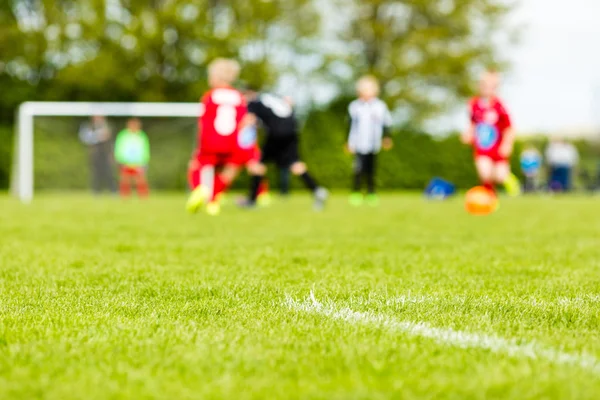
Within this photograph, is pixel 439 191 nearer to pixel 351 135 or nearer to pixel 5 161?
pixel 351 135

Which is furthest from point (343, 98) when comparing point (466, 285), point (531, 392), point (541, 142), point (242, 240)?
point (531, 392)

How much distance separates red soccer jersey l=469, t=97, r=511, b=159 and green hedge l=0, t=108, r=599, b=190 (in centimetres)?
1076

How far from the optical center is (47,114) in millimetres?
19891

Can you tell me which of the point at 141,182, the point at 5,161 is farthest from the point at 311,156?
the point at 5,161

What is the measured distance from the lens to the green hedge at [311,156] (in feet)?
67.4

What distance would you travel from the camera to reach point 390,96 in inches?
1373

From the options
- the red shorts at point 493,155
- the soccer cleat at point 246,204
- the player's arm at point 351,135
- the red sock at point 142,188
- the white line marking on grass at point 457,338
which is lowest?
the red sock at point 142,188

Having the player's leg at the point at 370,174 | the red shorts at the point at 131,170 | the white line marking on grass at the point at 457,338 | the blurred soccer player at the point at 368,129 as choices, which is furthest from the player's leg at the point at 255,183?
the white line marking on grass at the point at 457,338

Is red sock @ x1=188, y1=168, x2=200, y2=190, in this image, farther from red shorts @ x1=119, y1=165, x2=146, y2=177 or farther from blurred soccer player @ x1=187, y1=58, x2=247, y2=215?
red shorts @ x1=119, y1=165, x2=146, y2=177

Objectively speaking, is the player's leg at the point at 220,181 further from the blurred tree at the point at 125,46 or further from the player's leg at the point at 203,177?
the blurred tree at the point at 125,46

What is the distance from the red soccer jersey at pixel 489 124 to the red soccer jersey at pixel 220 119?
329 cm

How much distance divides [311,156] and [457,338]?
22500 millimetres

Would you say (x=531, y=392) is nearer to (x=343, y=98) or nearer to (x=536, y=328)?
(x=536, y=328)

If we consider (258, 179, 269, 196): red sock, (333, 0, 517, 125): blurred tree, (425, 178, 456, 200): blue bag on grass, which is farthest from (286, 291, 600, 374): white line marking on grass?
(333, 0, 517, 125): blurred tree
